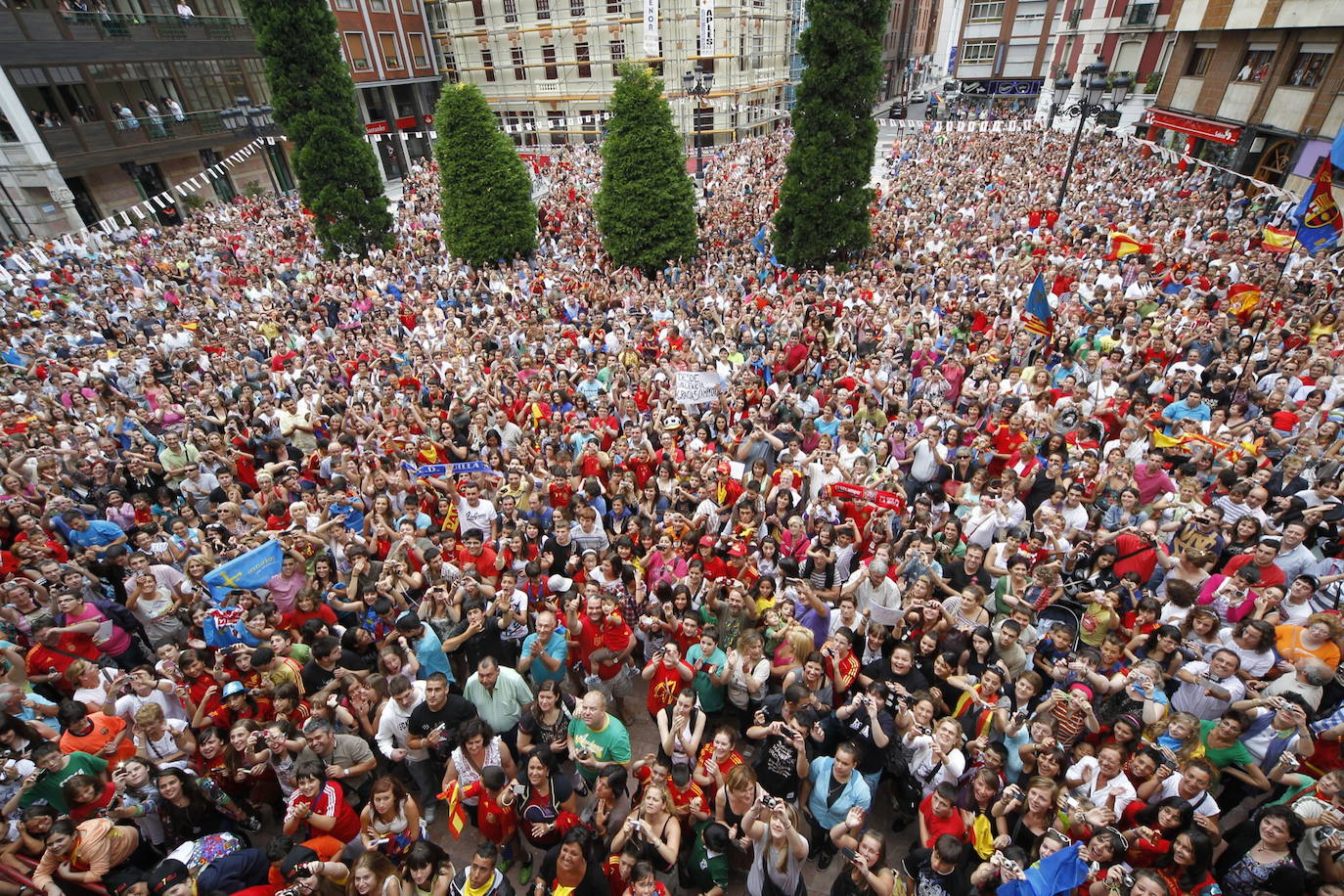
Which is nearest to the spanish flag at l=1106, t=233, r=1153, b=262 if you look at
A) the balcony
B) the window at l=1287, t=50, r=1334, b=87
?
the window at l=1287, t=50, r=1334, b=87

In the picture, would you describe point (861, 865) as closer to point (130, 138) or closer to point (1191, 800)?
point (1191, 800)

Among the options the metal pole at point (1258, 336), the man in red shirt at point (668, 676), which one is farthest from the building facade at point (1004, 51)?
the man in red shirt at point (668, 676)

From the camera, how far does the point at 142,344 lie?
12.3 metres

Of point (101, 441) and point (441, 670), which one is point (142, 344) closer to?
point (101, 441)

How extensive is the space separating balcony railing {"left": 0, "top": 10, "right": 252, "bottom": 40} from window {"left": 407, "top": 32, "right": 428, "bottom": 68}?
41.4ft

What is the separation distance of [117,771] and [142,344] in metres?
11.0

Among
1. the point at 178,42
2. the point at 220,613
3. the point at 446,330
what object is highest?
the point at 178,42

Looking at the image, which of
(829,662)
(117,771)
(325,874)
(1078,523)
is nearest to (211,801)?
(117,771)

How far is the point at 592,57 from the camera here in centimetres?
4297

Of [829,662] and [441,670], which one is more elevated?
[829,662]

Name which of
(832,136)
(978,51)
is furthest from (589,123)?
(978,51)

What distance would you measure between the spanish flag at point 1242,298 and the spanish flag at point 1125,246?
2186 millimetres

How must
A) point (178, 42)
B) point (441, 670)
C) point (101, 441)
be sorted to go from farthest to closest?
1. point (178, 42)
2. point (101, 441)
3. point (441, 670)

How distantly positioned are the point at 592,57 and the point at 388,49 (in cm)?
1338
